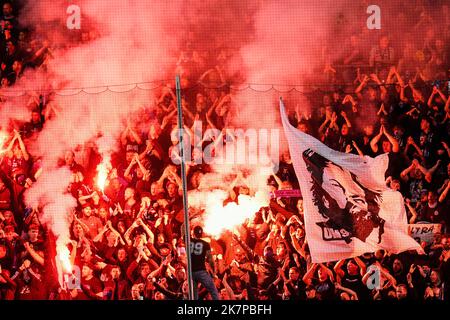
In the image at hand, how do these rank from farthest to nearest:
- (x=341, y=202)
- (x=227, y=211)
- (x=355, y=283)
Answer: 1. (x=227, y=211)
2. (x=355, y=283)
3. (x=341, y=202)

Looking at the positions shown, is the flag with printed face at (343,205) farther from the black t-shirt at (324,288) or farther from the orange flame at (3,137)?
the orange flame at (3,137)

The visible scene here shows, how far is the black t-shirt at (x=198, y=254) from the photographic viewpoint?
20.8 ft

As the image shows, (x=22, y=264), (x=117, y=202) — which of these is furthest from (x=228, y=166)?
(x=22, y=264)

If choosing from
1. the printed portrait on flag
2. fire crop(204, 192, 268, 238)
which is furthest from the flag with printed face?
fire crop(204, 192, 268, 238)

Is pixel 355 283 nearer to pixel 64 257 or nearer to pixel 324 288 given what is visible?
pixel 324 288

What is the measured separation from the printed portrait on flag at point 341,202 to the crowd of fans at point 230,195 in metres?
0.24

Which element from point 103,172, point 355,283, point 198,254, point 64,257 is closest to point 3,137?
point 103,172

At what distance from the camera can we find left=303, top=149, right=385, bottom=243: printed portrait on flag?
625cm

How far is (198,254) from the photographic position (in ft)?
20.8

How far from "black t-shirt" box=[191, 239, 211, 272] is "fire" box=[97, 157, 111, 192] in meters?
0.97

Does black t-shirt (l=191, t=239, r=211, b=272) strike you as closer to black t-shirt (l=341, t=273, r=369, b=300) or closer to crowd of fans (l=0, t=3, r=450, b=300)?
crowd of fans (l=0, t=3, r=450, b=300)

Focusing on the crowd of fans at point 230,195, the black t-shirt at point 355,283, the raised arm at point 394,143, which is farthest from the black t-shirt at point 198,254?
the raised arm at point 394,143

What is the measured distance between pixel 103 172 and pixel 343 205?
2138 mm
